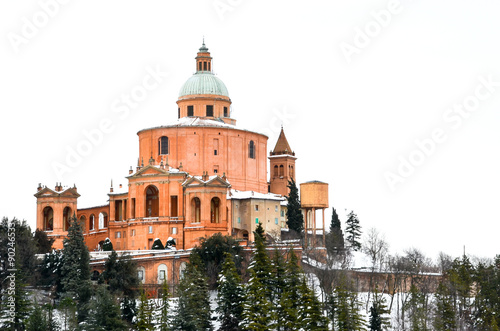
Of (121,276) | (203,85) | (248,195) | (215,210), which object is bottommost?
(121,276)

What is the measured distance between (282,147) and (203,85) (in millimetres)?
10802

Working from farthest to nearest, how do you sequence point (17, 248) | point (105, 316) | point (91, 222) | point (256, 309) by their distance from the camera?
point (91, 222), point (17, 248), point (256, 309), point (105, 316)

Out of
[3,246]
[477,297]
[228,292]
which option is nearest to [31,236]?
[3,246]

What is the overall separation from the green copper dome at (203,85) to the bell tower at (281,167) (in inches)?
326

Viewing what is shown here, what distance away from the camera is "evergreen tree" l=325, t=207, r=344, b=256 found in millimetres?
93500

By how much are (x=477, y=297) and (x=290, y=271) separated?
612 inches

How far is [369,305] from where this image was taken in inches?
3290

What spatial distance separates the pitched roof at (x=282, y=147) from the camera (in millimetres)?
109812

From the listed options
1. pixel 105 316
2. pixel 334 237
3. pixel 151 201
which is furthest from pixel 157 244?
pixel 105 316

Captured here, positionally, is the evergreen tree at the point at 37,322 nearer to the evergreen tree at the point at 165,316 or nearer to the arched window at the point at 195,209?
the evergreen tree at the point at 165,316

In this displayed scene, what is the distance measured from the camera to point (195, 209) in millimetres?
94688

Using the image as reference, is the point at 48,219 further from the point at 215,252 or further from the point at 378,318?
the point at 378,318

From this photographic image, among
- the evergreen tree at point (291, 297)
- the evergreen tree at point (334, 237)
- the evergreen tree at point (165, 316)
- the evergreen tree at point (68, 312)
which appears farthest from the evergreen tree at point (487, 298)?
the evergreen tree at point (68, 312)

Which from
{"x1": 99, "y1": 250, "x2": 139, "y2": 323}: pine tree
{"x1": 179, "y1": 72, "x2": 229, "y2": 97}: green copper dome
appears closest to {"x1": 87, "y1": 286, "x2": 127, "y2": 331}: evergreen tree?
{"x1": 99, "y1": 250, "x2": 139, "y2": 323}: pine tree
